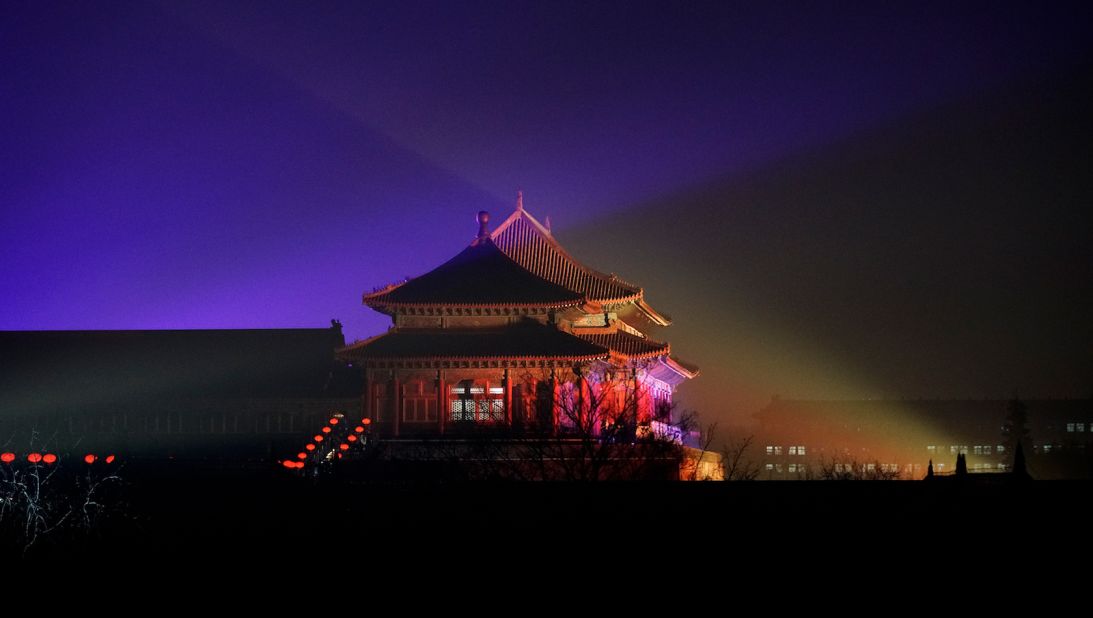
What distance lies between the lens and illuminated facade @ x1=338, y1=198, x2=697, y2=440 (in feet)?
149

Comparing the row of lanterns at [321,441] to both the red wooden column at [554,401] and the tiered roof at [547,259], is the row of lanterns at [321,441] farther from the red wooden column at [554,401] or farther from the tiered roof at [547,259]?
the tiered roof at [547,259]

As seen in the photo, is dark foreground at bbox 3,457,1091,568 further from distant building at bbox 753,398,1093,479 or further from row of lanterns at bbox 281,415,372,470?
distant building at bbox 753,398,1093,479

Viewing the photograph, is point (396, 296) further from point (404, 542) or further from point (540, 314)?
point (404, 542)

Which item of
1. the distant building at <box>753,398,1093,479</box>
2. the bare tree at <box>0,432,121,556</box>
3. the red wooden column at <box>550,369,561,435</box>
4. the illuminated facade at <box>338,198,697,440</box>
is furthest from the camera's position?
the distant building at <box>753,398,1093,479</box>

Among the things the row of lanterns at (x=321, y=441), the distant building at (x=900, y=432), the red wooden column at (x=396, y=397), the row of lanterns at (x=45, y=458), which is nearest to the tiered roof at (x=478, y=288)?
the red wooden column at (x=396, y=397)

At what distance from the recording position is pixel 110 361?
54781 millimetres

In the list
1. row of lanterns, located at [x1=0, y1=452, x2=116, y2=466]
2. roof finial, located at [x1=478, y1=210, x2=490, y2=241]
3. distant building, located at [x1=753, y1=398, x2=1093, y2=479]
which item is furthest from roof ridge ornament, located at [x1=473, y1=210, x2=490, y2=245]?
distant building, located at [x1=753, y1=398, x2=1093, y2=479]

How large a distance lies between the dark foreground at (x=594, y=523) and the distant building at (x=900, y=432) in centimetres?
7540

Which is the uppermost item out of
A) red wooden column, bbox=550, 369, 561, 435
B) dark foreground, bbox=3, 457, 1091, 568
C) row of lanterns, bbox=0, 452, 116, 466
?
red wooden column, bbox=550, 369, 561, 435

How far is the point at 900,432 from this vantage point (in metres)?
108

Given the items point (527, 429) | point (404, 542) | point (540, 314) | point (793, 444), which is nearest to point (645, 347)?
point (540, 314)

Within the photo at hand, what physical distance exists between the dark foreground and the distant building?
75.4 metres

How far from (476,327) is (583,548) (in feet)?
65.6

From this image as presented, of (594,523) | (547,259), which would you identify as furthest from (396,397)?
(594,523)
